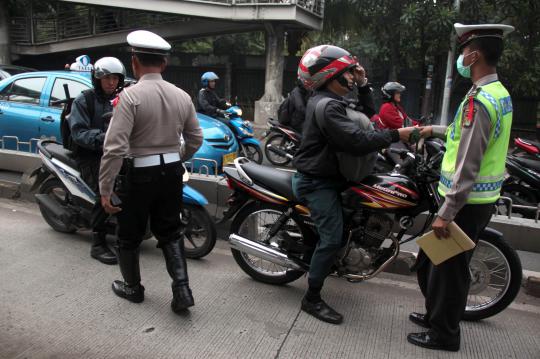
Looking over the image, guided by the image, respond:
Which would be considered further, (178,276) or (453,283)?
(178,276)

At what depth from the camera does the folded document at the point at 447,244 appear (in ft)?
8.97

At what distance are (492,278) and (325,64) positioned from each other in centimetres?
189

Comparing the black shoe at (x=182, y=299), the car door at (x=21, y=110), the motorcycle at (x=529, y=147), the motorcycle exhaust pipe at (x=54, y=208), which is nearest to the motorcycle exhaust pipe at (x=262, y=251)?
the black shoe at (x=182, y=299)

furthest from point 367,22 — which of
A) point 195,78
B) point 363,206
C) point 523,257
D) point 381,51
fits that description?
point 363,206

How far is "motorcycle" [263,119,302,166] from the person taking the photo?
25.0ft

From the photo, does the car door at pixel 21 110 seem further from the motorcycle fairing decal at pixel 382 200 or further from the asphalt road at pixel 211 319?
the motorcycle fairing decal at pixel 382 200

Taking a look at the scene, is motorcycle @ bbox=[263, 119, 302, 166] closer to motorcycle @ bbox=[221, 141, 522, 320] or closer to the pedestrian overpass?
motorcycle @ bbox=[221, 141, 522, 320]

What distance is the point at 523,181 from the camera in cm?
568

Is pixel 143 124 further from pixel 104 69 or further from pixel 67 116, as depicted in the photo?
pixel 67 116

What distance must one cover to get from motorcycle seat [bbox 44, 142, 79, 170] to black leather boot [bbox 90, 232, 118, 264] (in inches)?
27.1

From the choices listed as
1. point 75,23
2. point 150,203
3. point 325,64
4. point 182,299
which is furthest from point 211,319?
point 75,23

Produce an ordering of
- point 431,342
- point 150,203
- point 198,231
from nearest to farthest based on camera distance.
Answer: point 431,342, point 150,203, point 198,231

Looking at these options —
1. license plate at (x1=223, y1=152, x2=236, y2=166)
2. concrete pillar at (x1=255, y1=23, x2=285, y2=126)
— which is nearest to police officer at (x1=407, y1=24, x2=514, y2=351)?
license plate at (x1=223, y1=152, x2=236, y2=166)

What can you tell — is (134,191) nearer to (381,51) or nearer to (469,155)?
(469,155)
